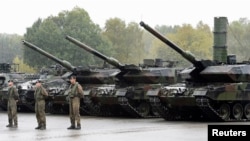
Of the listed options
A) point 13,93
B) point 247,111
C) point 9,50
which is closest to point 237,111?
point 247,111

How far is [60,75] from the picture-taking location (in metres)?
35.7

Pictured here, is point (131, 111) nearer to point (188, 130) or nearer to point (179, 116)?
point (179, 116)

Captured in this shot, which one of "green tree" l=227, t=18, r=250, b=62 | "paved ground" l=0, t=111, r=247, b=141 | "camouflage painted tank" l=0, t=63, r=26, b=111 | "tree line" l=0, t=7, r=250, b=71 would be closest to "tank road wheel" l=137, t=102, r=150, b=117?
"paved ground" l=0, t=111, r=247, b=141

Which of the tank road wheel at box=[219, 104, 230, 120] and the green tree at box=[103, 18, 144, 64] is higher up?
the green tree at box=[103, 18, 144, 64]

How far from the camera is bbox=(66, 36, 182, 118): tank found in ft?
95.3

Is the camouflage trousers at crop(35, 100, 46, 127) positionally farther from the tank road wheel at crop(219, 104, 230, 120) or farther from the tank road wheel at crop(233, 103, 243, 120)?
the tank road wheel at crop(233, 103, 243, 120)

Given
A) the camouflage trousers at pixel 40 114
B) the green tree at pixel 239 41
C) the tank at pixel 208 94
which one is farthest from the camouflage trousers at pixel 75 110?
the green tree at pixel 239 41

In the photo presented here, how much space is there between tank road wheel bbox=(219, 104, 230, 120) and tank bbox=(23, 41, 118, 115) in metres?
6.99

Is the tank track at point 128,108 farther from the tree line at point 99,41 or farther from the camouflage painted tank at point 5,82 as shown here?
the tree line at point 99,41

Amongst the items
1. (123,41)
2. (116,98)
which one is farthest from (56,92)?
(123,41)

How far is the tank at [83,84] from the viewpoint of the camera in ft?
102

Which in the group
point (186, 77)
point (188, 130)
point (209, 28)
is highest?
point (209, 28)

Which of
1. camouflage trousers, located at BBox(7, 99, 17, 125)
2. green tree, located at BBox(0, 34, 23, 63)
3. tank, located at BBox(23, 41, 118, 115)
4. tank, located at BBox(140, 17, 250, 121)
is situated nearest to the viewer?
camouflage trousers, located at BBox(7, 99, 17, 125)

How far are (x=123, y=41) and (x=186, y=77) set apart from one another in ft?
173
